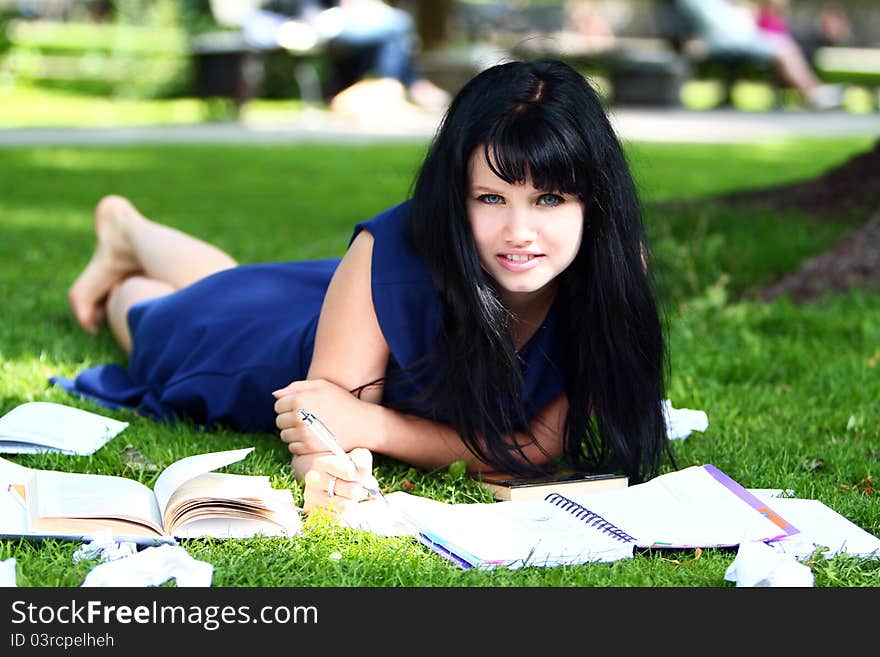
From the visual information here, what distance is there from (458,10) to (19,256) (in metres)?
19.2

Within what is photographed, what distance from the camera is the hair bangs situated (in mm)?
2729

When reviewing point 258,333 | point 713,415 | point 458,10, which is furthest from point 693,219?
point 458,10

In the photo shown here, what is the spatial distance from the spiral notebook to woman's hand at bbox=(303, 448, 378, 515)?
0.11 m

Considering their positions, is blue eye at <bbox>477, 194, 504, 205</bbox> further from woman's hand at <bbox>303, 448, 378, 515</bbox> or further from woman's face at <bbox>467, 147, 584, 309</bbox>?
woman's hand at <bbox>303, 448, 378, 515</bbox>

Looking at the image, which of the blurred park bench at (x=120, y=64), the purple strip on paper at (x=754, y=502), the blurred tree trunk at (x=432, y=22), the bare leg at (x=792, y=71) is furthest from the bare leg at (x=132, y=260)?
the blurred tree trunk at (x=432, y=22)

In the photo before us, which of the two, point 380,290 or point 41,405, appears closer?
point 380,290

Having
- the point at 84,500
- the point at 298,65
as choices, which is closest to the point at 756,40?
the point at 298,65

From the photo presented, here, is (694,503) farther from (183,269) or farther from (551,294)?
(183,269)

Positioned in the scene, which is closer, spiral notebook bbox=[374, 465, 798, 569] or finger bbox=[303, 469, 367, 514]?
spiral notebook bbox=[374, 465, 798, 569]

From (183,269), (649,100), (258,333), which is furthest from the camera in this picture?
(649,100)

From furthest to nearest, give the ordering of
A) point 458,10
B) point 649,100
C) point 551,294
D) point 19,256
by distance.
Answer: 1. point 458,10
2. point 649,100
3. point 19,256
4. point 551,294

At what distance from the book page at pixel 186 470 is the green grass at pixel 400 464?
5.5 inches

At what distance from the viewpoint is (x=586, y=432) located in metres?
3.21

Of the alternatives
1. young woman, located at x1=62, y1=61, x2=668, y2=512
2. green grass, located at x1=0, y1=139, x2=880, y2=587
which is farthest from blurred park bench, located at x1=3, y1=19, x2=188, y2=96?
young woman, located at x1=62, y1=61, x2=668, y2=512
